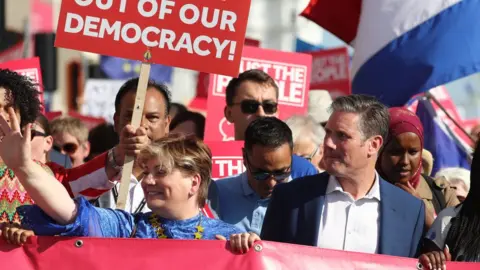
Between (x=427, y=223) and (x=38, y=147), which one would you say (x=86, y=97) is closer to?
(x=38, y=147)

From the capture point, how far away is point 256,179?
6449 millimetres

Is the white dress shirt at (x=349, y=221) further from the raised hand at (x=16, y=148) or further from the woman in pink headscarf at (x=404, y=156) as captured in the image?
the raised hand at (x=16, y=148)

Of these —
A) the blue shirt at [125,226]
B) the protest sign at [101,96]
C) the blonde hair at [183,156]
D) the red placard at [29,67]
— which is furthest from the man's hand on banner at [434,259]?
the protest sign at [101,96]

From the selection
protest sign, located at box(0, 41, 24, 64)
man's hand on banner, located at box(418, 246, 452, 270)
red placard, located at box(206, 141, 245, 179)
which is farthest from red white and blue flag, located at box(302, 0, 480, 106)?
protest sign, located at box(0, 41, 24, 64)

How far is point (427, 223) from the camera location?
19.9ft

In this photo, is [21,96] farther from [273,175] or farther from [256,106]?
[256,106]

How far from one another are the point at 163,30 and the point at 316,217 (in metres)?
1.12

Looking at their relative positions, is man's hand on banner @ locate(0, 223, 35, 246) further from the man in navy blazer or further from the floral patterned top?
the man in navy blazer

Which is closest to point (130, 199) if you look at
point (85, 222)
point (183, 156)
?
point (183, 156)

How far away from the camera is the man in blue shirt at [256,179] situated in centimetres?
643

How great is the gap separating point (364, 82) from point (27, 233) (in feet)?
14.6

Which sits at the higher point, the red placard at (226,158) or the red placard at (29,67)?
the red placard at (29,67)

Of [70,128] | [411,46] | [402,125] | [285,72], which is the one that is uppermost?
[411,46]

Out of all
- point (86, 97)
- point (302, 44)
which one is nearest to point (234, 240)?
point (302, 44)
